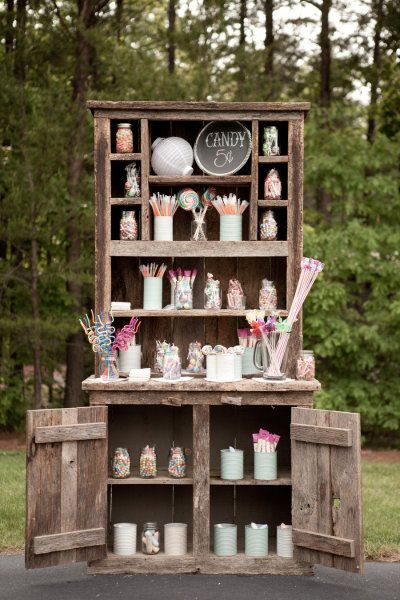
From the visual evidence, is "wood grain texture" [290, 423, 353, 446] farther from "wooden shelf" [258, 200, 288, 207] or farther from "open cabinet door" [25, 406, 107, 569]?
"wooden shelf" [258, 200, 288, 207]

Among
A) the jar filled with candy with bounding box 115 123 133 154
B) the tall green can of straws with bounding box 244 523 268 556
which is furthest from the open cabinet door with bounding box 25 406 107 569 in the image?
the jar filled with candy with bounding box 115 123 133 154

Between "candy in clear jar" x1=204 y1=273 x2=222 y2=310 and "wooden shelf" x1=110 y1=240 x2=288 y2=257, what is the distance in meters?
0.21

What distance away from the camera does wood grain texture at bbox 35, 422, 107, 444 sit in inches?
181

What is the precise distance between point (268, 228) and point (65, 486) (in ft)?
6.12

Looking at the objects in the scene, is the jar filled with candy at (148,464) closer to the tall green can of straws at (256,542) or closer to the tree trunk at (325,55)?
the tall green can of straws at (256,542)

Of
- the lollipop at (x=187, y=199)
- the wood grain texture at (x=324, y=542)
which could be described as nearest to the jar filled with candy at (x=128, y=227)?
the lollipop at (x=187, y=199)

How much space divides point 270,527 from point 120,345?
1487 mm

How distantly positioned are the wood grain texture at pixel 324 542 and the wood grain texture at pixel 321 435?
0.47m

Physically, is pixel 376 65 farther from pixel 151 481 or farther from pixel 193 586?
pixel 193 586

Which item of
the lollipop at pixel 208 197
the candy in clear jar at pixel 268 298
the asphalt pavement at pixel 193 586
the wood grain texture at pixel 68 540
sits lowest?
the asphalt pavement at pixel 193 586

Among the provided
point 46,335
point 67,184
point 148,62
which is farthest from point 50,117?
point 46,335

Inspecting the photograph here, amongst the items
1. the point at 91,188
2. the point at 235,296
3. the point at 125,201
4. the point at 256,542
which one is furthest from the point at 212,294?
the point at 91,188

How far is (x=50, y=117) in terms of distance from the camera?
9891mm

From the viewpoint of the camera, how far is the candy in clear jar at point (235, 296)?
5277 mm
